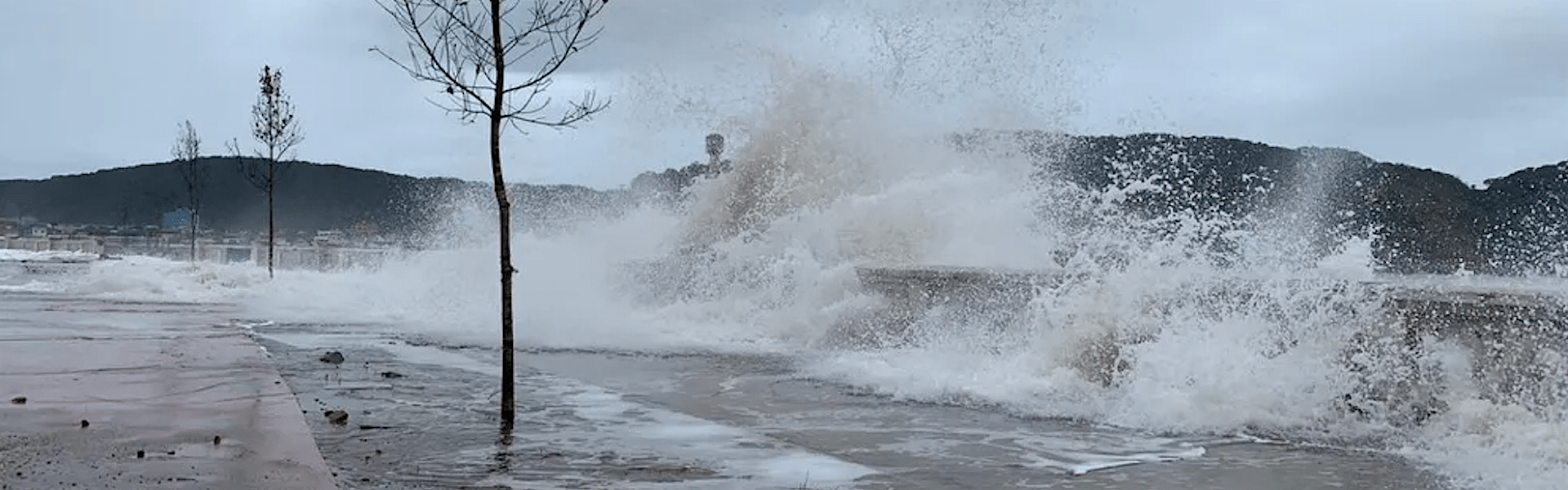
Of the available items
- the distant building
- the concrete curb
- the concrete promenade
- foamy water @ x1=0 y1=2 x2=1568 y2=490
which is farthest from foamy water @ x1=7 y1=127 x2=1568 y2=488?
the distant building

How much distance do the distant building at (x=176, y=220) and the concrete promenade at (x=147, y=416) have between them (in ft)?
189

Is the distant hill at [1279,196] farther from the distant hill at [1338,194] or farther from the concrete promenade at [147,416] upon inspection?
the concrete promenade at [147,416]

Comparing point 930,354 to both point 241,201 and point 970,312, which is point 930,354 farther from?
point 241,201

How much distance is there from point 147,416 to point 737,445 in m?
3.54

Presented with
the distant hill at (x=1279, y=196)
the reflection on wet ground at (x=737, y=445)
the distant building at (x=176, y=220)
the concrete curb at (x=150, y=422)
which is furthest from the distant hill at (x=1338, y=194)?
the distant building at (x=176, y=220)

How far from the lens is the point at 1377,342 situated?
1039cm

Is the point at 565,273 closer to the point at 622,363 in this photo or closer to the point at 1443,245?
the point at 622,363

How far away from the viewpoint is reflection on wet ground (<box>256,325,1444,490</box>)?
281 inches

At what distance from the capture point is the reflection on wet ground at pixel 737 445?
712cm

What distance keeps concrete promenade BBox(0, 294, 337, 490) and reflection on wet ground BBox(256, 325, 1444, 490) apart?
31 centimetres

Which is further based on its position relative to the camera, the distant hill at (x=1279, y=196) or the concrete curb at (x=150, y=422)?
the distant hill at (x=1279, y=196)

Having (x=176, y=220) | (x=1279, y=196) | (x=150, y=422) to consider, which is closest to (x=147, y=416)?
(x=150, y=422)

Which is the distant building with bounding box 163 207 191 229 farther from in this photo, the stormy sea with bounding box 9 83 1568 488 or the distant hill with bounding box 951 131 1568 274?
the distant hill with bounding box 951 131 1568 274

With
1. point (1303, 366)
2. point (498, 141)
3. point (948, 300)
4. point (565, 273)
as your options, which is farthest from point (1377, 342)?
point (565, 273)
